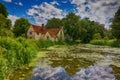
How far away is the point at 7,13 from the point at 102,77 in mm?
48457

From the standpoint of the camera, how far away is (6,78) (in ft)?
34.0

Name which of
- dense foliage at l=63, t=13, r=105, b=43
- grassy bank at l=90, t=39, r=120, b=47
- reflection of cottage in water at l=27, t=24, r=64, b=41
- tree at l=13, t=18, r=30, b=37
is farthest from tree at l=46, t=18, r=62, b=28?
grassy bank at l=90, t=39, r=120, b=47

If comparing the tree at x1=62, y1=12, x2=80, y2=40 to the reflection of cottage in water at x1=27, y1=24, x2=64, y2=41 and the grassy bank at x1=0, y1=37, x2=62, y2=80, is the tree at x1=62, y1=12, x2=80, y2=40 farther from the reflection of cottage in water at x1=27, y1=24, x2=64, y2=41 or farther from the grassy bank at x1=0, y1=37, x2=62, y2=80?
the grassy bank at x1=0, y1=37, x2=62, y2=80

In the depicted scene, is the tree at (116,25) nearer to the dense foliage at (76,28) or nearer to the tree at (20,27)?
the dense foliage at (76,28)

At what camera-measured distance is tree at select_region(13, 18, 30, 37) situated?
68.6 meters

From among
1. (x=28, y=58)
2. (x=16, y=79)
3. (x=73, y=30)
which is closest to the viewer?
(x=16, y=79)

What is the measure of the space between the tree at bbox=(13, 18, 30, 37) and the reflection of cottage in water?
9.99 meters

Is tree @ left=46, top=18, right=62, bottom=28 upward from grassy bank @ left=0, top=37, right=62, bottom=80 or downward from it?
upward

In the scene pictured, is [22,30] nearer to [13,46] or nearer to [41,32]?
[41,32]

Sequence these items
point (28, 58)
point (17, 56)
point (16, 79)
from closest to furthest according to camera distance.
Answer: point (16, 79), point (17, 56), point (28, 58)

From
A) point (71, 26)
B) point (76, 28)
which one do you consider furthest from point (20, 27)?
point (76, 28)

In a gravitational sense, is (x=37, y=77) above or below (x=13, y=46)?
below

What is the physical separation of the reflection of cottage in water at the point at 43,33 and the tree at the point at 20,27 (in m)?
9.99

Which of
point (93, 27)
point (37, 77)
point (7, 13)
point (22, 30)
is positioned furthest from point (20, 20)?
point (37, 77)
